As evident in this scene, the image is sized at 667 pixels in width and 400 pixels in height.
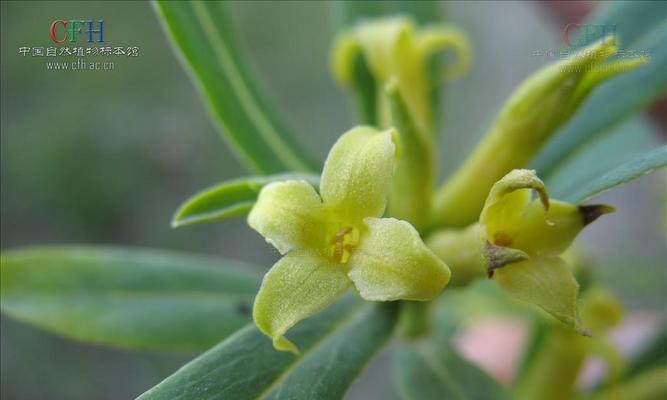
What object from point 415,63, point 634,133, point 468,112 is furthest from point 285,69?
point 415,63

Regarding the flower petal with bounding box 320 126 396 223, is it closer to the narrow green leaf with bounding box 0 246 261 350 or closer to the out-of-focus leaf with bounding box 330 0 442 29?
the narrow green leaf with bounding box 0 246 261 350

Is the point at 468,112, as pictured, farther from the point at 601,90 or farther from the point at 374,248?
the point at 374,248

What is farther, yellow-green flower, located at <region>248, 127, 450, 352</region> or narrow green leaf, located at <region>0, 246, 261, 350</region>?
narrow green leaf, located at <region>0, 246, 261, 350</region>

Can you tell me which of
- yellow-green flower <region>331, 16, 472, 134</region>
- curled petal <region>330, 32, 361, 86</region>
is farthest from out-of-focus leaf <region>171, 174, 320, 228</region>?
curled petal <region>330, 32, 361, 86</region>

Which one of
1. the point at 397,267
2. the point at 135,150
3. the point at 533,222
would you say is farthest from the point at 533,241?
the point at 135,150

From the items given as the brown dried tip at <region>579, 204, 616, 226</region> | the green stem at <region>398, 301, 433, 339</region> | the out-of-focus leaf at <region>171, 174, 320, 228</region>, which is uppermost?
the out-of-focus leaf at <region>171, 174, 320, 228</region>

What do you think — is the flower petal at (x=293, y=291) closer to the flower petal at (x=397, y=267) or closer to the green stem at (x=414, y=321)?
the flower petal at (x=397, y=267)

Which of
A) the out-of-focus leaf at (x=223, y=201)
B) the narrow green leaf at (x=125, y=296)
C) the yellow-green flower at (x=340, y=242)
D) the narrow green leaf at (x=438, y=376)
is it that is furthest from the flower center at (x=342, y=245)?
the narrow green leaf at (x=125, y=296)

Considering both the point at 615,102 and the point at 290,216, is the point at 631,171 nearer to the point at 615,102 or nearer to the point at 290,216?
the point at 290,216
